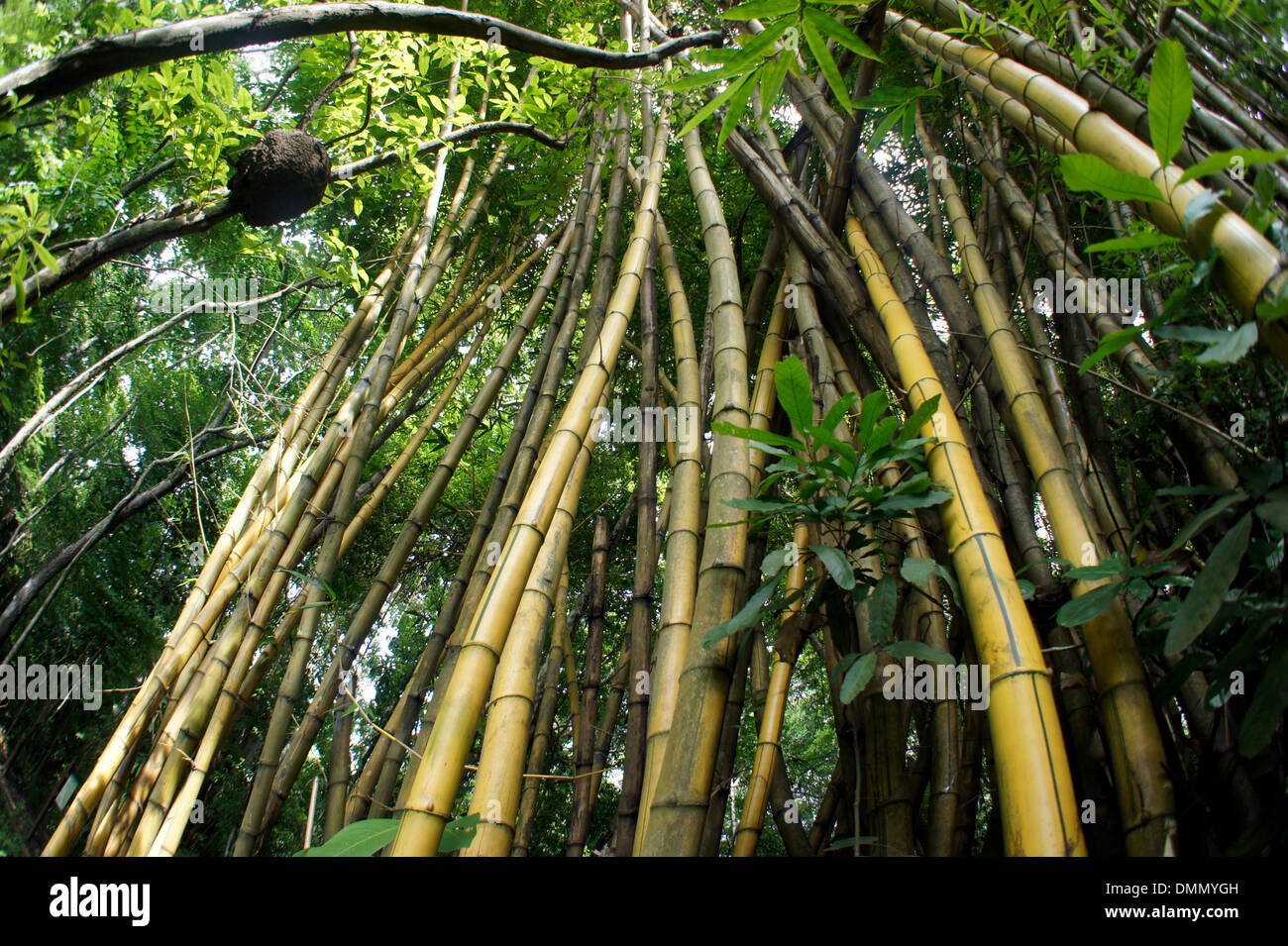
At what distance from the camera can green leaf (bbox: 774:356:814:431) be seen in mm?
1060

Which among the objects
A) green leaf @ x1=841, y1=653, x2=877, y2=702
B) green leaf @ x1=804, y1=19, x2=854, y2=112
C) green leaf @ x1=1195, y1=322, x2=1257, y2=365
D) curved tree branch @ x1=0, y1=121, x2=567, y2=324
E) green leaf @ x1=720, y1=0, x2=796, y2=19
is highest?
green leaf @ x1=720, y1=0, x2=796, y2=19

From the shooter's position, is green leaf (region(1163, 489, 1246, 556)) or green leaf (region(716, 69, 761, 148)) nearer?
green leaf (region(1163, 489, 1246, 556))

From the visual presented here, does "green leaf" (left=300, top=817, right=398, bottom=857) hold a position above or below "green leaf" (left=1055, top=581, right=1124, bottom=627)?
below

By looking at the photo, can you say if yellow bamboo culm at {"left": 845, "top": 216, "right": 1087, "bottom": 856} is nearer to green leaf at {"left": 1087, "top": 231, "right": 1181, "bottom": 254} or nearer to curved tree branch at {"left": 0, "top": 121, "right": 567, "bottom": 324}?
green leaf at {"left": 1087, "top": 231, "right": 1181, "bottom": 254}

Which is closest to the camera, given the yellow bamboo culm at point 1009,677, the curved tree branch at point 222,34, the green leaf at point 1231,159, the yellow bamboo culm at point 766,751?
the green leaf at point 1231,159

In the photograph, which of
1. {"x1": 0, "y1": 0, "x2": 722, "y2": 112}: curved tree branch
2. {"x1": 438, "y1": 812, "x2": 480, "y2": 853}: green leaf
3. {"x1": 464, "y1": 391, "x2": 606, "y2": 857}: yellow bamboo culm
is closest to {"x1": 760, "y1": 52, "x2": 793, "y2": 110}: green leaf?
{"x1": 0, "y1": 0, "x2": 722, "y2": 112}: curved tree branch

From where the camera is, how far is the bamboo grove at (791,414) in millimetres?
802

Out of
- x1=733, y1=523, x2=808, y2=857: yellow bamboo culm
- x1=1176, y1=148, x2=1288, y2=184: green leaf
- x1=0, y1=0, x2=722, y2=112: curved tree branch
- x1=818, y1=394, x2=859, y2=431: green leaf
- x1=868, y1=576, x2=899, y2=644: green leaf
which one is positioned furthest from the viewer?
x1=733, y1=523, x2=808, y2=857: yellow bamboo culm

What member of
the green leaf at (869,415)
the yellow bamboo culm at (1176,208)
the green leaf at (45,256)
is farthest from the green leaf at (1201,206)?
the green leaf at (45,256)

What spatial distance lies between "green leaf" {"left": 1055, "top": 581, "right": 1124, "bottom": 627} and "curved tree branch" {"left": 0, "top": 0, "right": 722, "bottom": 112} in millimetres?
990

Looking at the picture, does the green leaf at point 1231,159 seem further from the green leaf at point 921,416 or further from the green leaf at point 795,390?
the green leaf at point 795,390

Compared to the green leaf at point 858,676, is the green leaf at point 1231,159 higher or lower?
higher

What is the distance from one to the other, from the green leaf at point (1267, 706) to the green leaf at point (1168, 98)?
49 centimetres

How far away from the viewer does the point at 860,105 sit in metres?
1.14
